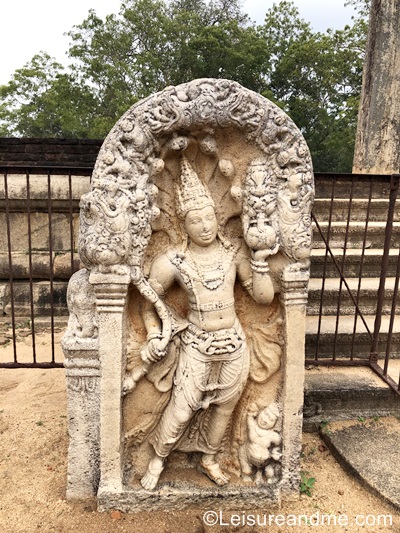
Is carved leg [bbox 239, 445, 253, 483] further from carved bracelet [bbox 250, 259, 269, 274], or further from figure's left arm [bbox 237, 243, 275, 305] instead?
carved bracelet [bbox 250, 259, 269, 274]

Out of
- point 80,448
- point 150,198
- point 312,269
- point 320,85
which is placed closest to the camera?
point 150,198

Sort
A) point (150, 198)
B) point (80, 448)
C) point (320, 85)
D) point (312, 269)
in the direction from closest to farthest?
point (150, 198)
point (80, 448)
point (312, 269)
point (320, 85)

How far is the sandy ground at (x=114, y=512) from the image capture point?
2.54 meters

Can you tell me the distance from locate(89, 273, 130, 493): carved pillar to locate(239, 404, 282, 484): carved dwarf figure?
789 millimetres

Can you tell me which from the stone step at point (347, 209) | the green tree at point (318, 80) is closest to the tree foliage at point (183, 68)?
the green tree at point (318, 80)

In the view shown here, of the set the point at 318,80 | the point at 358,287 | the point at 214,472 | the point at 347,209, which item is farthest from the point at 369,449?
the point at 318,80

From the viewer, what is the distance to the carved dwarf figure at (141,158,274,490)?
2516 millimetres

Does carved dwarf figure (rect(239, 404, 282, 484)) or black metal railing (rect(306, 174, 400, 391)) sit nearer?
carved dwarf figure (rect(239, 404, 282, 484))

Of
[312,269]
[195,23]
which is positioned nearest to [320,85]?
[195,23]

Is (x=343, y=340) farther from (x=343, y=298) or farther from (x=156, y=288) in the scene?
(x=156, y=288)

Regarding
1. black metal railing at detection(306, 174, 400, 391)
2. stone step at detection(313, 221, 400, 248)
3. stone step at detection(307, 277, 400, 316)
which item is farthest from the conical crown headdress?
stone step at detection(313, 221, 400, 248)

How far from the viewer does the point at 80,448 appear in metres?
2.63

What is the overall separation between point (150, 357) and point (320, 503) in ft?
4.72

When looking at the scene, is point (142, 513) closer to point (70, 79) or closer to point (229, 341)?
point (229, 341)
